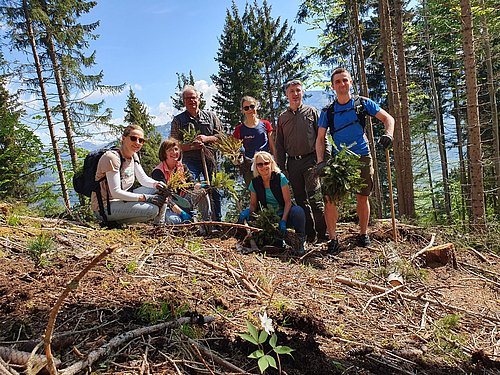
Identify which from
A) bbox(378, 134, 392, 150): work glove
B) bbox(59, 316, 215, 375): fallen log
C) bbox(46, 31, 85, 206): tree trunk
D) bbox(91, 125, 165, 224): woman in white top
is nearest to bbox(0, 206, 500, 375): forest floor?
bbox(59, 316, 215, 375): fallen log

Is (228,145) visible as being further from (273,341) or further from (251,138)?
(273,341)

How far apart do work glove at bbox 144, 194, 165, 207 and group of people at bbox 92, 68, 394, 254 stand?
0.05 ft

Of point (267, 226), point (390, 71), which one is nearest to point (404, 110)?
point (390, 71)

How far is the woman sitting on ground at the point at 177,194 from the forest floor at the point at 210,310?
70 centimetres

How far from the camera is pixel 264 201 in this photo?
17.0ft

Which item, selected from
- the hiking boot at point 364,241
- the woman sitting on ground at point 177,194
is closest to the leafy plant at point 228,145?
the woman sitting on ground at point 177,194

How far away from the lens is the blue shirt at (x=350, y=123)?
4973mm

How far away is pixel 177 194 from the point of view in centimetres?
505

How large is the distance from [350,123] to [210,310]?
12.2ft

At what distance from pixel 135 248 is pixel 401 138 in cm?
1026

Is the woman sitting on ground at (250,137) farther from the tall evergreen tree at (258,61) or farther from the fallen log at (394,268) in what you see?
the tall evergreen tree at (258,61)

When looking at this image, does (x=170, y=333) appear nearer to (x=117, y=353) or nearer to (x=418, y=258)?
(x=117, y=353)

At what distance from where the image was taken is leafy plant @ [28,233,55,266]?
278 centimetres

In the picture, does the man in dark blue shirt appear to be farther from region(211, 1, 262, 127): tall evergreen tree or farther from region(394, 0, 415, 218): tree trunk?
region(211, 1, 262, 127): tall evergreen tree
